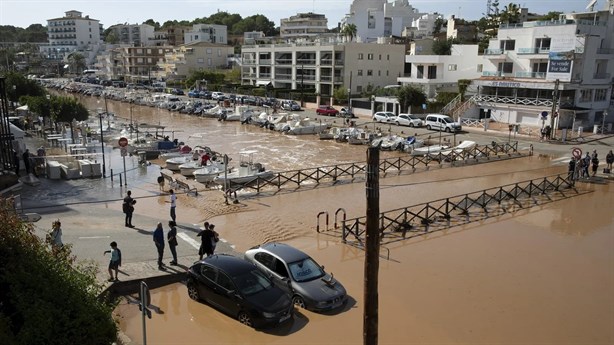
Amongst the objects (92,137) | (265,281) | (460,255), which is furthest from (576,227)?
(92,137)

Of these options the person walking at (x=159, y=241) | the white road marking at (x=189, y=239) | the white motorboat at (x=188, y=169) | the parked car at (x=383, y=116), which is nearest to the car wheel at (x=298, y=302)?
the person walking at (x=159, y=241)

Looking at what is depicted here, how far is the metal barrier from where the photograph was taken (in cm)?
1869

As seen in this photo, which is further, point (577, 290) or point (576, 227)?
point (576, 227)

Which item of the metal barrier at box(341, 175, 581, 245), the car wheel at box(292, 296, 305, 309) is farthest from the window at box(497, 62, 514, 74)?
the car wheel at box(292, 296, 305, 309)

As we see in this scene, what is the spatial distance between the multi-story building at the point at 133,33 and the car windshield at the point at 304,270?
17236cm

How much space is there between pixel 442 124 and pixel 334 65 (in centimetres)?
2829

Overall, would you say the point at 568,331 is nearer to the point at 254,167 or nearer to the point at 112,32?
the point at 254,167

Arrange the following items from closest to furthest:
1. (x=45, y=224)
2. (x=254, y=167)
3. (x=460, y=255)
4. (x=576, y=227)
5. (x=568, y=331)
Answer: (x=568, y=331) < (x=460, y=255) < (x=45, y=224) < (x=576, y=227) < (x=254, y=167)

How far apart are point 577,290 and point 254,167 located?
57.1ft

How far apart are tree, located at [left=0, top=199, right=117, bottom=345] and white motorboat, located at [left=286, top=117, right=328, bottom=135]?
124 feet

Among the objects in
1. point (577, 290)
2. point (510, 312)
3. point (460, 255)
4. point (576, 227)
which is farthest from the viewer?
point (576, 227)

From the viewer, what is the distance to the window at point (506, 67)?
51094 mm

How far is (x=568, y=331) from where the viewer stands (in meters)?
12.1

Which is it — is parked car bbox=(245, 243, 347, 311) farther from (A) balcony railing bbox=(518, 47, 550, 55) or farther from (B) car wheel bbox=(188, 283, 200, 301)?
(A) balcony railing bbox=(518, 47, 550, 55)
